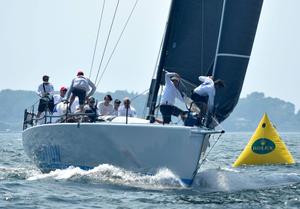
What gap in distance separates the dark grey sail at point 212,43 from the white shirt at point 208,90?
2.99 ft

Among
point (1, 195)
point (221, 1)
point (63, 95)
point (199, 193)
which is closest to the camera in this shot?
point (1, 195)

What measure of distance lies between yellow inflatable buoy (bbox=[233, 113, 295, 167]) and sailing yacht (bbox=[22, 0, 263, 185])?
5088mm

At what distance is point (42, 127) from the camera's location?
51.5ft

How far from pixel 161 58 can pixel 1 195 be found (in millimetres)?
4708

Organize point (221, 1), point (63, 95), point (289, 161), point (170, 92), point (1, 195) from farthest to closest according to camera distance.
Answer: point (289, 161), point (63, 95), point (221, 1), point (170, 92), point (1, 195)

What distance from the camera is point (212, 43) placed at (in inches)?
631

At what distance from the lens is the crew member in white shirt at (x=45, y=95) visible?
17203 millimetres

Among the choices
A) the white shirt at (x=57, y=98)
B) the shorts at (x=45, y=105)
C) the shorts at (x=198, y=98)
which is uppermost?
the shorts at (x=198, y=98)

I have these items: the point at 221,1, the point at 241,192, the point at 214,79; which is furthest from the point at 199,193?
the point at 221,1

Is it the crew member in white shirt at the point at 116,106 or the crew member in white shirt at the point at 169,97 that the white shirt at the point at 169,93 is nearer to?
the crew member in white shirt at the point at 169,97

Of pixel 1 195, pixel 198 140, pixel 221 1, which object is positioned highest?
pixel 221 1

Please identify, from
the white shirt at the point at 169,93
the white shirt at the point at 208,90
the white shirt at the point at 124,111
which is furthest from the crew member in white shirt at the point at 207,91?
the white shirt at the point at 124,111

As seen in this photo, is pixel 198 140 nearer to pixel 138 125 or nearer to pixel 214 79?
pixel 138 125

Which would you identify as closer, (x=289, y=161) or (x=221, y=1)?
(x=221, y=1)
